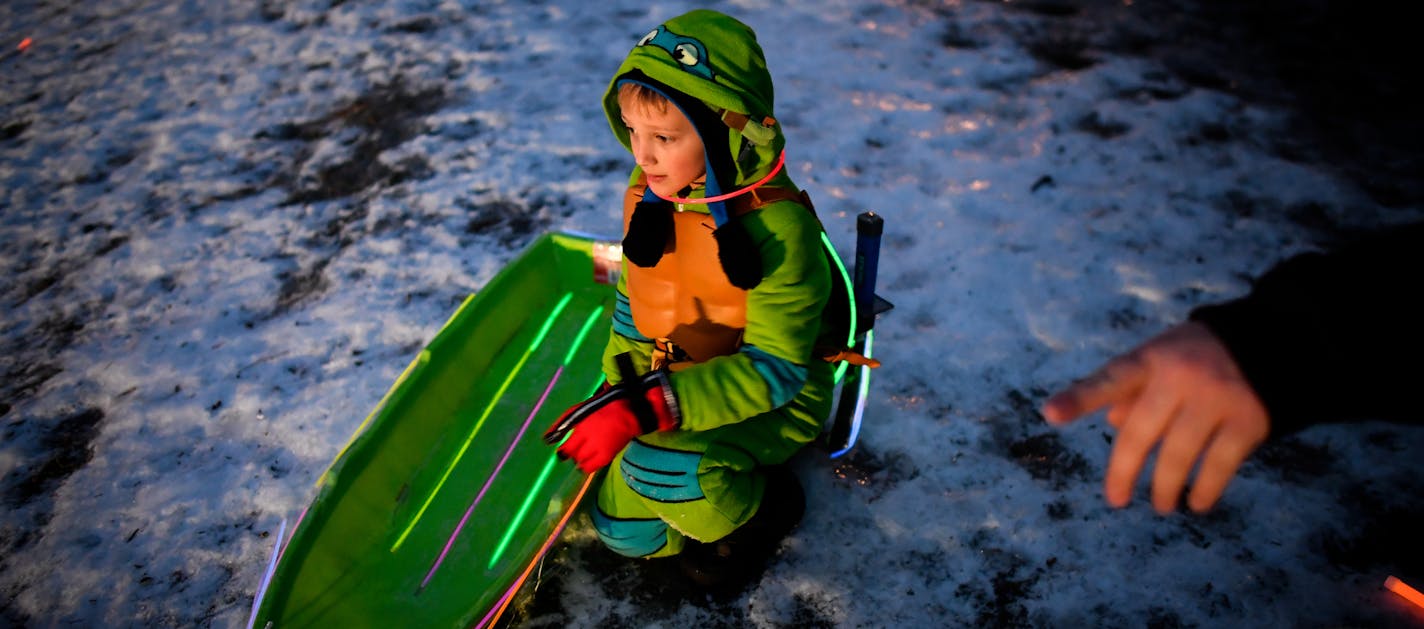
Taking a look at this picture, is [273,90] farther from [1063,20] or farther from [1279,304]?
[1279,304]

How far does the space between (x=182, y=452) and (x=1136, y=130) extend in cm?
498

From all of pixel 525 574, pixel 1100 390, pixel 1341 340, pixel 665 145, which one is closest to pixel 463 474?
pixel 525 574

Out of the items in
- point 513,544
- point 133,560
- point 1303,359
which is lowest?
point 133,560

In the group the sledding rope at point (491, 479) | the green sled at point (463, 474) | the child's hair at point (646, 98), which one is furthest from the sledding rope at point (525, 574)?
the child's hair at point (646, 98)

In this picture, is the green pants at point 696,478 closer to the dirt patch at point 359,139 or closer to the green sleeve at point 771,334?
the green sleeve at point 771,334

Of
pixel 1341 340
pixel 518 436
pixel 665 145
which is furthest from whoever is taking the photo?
pixel 518 436

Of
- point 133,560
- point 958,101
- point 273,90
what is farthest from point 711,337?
point 273,90

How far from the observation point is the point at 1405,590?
2.46 metres

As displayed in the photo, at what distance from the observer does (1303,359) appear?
1212 mm

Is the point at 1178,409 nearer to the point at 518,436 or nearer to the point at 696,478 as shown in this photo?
the point at 696,478

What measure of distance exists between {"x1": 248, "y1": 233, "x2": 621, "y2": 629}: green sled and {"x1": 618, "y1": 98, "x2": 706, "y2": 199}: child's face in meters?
1.03

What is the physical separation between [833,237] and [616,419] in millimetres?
2081

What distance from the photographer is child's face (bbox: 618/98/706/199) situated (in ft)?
6.48

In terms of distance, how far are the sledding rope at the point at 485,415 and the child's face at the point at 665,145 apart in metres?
1.42
